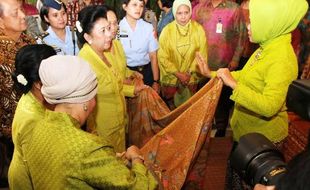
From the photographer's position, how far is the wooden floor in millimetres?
3064

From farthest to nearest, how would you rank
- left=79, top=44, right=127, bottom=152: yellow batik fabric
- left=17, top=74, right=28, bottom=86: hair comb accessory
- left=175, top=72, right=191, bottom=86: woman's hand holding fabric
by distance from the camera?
1. left=175, top=72, right=191, bottom=86: woman's hand holding fabric
2. left=79, top=44, right=127, bottom=152: yellow batik fabric
3. left=17, top=74, right=28, bottom=86: hair comb accessory

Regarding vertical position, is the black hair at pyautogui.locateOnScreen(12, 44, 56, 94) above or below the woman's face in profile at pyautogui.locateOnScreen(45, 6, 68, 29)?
below

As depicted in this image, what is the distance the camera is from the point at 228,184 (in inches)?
74.7

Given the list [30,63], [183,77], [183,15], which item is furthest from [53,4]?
[30,63]

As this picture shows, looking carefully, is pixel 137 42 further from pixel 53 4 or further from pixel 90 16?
pixel 90 16

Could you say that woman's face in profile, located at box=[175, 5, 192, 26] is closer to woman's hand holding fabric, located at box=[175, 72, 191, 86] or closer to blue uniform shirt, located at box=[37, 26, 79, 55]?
woman's hand holding fabric, located at box=[175, 72, 191, 86]

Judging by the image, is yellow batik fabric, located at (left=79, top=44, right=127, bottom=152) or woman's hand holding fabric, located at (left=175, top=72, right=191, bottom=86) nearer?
yellow batik fabric, located at (left=79, top=44, right=127, bottom=152)

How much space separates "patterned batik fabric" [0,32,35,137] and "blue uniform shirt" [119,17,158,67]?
1195mm

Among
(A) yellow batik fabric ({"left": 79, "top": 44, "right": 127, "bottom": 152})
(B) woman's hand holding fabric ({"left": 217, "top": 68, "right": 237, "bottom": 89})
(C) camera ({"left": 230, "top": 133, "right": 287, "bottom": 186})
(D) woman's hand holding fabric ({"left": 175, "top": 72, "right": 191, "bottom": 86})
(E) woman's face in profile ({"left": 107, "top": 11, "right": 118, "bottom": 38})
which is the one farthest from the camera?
(D) woman's hand holding fabric ({"left": 175, "top": 72, "right": 191, "bottom": 86})

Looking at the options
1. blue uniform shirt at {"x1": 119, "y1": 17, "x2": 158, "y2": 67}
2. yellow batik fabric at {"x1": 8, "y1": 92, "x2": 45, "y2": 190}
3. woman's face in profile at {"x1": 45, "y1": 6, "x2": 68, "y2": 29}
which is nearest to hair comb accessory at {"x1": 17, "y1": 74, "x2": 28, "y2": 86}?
yellow batik fabric at {"x1": 8, "y1": 92, "x2": 45, "y2": 190}

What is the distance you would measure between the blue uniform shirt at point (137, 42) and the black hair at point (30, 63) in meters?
1.62

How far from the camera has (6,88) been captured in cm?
236

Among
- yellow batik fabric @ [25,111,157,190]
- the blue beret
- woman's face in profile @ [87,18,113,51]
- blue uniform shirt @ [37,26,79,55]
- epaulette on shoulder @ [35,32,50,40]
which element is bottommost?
yellow batik fabric @ [25,111,157,190]

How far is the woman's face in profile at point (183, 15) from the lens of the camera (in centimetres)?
345
